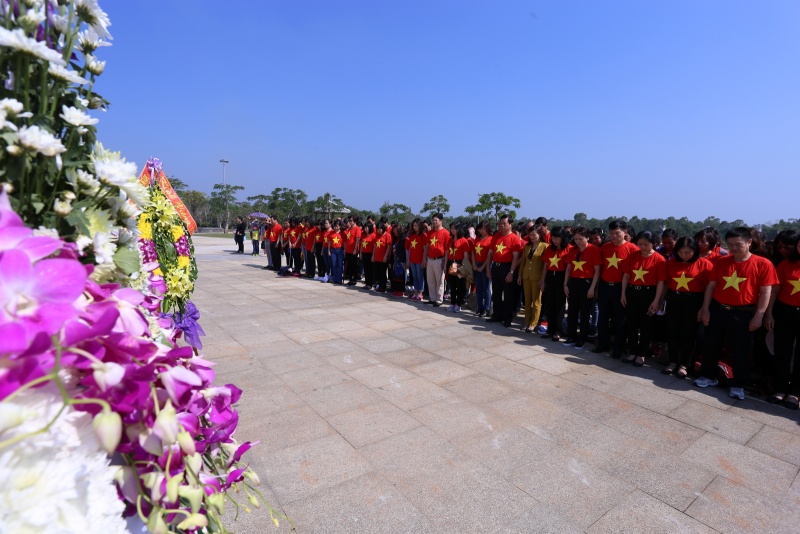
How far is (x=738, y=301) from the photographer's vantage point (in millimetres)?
4230

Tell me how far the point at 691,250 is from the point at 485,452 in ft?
11.3

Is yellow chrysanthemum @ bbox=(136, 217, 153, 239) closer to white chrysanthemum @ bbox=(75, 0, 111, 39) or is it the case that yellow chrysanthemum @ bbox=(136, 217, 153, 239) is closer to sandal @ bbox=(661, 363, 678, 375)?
white chrysanthemum @ bbox=(75, 0, 111, 39)

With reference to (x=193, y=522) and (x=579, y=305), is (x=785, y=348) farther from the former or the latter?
(x=193, y=522)

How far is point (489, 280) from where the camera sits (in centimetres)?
759

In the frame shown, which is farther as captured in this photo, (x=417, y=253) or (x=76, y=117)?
(x=417, y=253)

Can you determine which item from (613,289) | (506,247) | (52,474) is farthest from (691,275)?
(52,474)

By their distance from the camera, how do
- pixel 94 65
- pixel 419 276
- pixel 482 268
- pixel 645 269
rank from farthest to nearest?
1. pixel 419 276
2. pixel 482 268
3. pixel 645 269
4. pixel 94 65

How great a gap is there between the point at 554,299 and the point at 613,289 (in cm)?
95

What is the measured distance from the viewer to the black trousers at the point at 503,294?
22.7 ft

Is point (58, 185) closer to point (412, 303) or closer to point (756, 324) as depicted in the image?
point (756, 324)

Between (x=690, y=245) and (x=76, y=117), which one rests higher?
(x=76, y=117)

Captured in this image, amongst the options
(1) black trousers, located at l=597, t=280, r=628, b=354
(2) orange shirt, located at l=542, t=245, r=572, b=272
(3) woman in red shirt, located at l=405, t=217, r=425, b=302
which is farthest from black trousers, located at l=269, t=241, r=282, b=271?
(1) black trousers, located at l=597, t=280, r=628, b=354

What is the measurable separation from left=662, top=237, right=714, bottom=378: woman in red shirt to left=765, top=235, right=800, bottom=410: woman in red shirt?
0.62m

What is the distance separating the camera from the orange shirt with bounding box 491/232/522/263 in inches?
275
